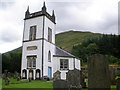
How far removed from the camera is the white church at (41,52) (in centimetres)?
2680

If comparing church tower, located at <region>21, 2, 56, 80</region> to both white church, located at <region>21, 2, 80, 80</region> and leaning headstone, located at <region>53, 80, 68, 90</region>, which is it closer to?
white church, located at <region>21, 2, 80, 80</region>

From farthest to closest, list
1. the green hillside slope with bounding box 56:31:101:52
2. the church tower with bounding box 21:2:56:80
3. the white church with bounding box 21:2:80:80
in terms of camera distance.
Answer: the green hillside slope with bounding box 56:31:101:52 → the white church with bounding box 21:2:80:80 → the church tower with bounding box 21:2:56:80

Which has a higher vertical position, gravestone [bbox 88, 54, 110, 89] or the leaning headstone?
gravestone [bbox 88, 54, 110, 89]

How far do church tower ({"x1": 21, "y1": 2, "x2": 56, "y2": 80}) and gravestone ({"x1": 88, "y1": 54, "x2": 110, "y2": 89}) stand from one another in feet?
78.5

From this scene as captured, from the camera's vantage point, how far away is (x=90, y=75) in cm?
266

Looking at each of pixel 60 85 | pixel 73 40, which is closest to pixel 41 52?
pixel 60 85

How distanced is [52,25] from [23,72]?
11187 millimetres

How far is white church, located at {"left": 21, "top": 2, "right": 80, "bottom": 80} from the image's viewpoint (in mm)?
26805

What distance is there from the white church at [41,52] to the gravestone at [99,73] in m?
23.9

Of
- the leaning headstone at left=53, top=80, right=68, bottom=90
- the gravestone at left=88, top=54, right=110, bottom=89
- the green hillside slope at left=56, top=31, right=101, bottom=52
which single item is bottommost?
the leaning headstone at left=53, top=80, right=68, bottom=90

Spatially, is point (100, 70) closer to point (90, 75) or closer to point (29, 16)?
point (90, 75)

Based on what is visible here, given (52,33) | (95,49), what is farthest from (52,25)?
(95,49)

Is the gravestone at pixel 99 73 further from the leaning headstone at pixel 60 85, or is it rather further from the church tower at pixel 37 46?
the church tower at pixel 37 46

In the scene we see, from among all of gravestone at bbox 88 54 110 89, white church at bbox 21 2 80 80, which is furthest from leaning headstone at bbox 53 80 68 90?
white church at bbox 21 2 80 80
